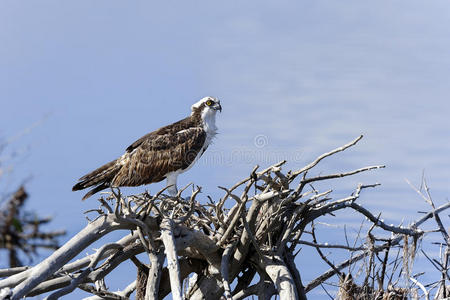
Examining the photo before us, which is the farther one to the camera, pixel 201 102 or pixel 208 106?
pixel 201 102

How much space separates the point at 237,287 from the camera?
7.20 metres

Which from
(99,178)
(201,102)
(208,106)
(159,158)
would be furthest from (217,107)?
(99,178)

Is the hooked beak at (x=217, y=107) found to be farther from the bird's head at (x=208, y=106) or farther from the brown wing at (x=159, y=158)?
the brown wing at (x=159, y=158)

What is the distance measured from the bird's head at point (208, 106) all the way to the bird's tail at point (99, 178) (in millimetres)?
2085

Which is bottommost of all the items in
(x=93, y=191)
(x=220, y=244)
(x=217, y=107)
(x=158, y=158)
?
(x=220, y=244)

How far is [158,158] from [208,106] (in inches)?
62.2

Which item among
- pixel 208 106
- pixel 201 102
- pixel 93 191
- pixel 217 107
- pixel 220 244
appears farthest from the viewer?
pixel 201 102

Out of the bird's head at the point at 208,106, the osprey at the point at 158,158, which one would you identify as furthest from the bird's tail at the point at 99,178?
the bird's head at the point at 208,106

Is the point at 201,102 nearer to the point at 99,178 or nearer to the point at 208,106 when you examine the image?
the point at 208,106

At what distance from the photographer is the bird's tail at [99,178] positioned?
9.89 metres

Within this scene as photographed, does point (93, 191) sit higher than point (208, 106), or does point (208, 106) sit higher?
point (208, 106)

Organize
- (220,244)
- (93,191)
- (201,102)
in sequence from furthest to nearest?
(201,102)
(93,191)
(220,244)

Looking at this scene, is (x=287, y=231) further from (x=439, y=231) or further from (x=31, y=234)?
(x=31, y=234)

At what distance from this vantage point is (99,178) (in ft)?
32.9
